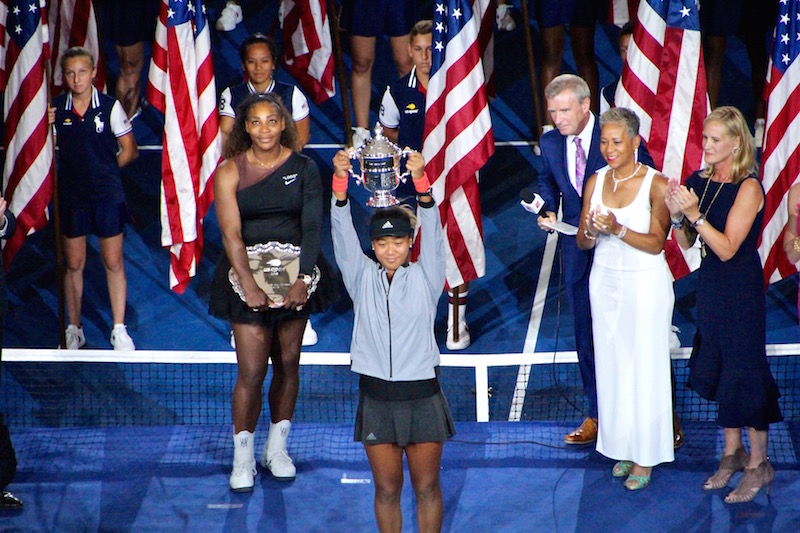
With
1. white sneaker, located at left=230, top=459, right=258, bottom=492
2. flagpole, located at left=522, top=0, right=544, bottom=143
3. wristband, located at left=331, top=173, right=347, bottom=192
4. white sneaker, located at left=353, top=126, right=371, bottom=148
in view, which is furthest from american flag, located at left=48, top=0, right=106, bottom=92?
wristband, located at left=331, top=173, right=347, bottom=192

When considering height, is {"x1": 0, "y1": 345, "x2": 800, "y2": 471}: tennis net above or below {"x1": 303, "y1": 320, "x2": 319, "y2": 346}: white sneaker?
below

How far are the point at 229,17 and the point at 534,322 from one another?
5008 millimetres

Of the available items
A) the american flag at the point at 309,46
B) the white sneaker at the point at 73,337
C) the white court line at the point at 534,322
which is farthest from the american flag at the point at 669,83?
the white sneaker at the point at 73,337

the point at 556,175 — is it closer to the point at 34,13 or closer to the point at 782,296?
the point at 782,296

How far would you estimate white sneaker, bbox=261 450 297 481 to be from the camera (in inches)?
268

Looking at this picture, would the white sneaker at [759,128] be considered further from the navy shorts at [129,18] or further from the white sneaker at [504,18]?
the navy shorts at [129,18]

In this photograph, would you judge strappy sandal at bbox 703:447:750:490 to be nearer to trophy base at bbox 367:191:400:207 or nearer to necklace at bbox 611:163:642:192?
necklace at bbox 611:163:642:192

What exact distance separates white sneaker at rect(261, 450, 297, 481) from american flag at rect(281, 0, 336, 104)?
4.63m

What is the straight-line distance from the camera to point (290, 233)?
253 inches

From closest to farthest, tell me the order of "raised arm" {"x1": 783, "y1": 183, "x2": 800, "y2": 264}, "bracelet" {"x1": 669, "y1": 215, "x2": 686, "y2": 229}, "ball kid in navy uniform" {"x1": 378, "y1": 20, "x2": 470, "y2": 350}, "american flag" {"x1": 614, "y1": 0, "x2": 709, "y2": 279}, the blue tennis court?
"bracelet" {"x1": 669, "y1": 215, "x2": 686, "y2": 229} < "raised arm" {"x1": 783, "y1": 183, "x2": 800, "y2": 264} < the blue tennis court < "american flag" {"x1": 614, "y1": 0, "x2": 709, "y2": 279} < "ball kid in navy uniform" {"x1": 378, "y1": 20, "x2": 470, "y2": 350}

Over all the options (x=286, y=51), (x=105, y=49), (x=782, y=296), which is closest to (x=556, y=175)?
(x=782, y=296)

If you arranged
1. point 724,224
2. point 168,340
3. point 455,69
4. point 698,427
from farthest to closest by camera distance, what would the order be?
point 168,340, point 455,69, point 698,427, point 724,224

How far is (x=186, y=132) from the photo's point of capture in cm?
821

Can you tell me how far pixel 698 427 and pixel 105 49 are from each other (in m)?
7.48
